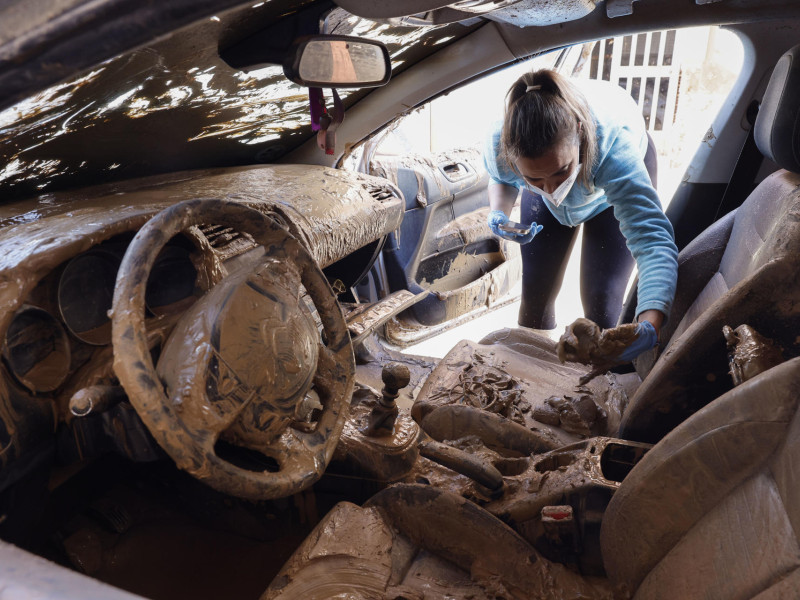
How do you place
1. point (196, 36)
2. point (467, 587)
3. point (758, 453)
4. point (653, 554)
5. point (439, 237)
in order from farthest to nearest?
point (439, 237)
point (196, 36)
point (467, 587)
point (653, 554)
point (758, 453)

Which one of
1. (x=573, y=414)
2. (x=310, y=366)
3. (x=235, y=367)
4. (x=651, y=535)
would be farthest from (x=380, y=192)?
(x=651, y=535)

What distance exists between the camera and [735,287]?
4.76ft

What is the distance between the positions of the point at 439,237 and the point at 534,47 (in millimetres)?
1456

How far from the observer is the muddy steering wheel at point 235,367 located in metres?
1.03

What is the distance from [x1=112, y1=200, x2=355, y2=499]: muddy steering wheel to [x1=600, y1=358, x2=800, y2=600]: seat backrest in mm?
593

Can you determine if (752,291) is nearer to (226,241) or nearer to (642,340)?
(642,340)

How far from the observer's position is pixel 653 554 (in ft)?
3.56

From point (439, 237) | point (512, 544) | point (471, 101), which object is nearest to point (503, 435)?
point (512, 544)

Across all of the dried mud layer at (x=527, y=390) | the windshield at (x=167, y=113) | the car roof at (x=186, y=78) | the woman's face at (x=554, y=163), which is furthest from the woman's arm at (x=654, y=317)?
the windshield at (x=167, y=113)

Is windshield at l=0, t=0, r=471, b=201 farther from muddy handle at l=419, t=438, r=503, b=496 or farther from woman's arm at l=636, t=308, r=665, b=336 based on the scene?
woman's arm at l=636, t=308, r=665, b=336

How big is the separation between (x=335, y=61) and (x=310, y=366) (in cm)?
87

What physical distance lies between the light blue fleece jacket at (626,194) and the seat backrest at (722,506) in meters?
0.88

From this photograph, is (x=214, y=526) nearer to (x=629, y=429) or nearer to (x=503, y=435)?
(x=503, y=435)

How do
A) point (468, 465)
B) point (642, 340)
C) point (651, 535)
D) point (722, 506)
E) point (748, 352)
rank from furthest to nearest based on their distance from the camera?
point (642, 340) < point (468, 465) < point (748, 352) < point (651, 535) < point (722, 506)
